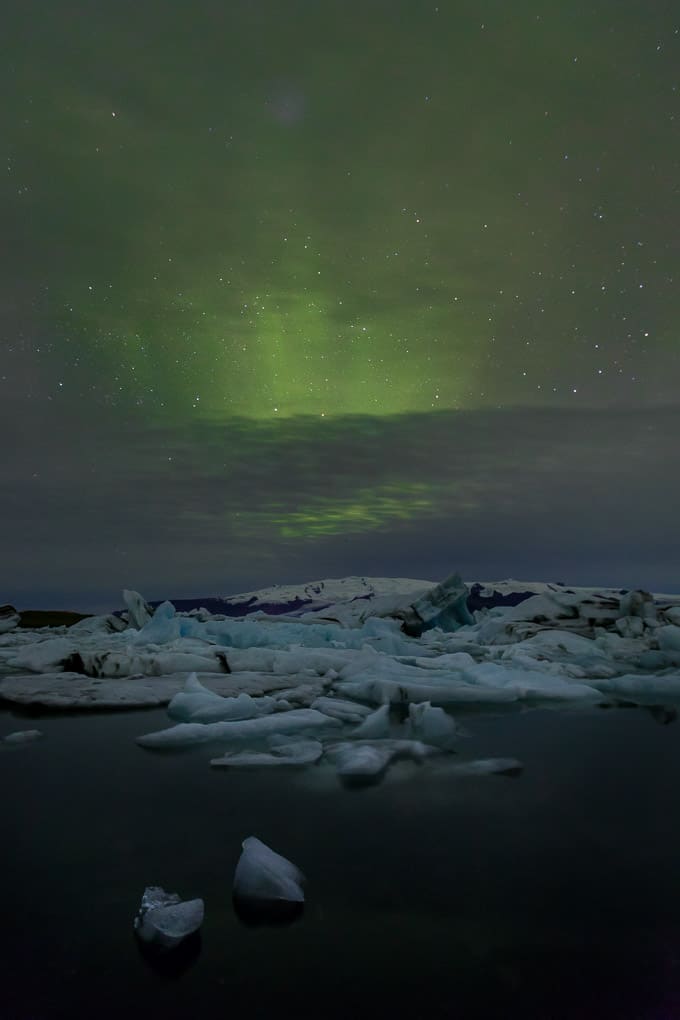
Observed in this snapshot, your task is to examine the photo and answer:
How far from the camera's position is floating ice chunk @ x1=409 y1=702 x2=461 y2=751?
4273mm

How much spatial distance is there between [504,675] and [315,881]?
16.3 ft

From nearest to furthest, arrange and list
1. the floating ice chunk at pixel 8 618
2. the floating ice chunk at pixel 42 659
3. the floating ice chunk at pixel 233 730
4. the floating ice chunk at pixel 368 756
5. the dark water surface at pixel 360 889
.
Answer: the dark water surface at pixel 360 889 < the floating ice chunk at pixel 368 756 < the floating ice chunk at pixel 233 730 < the floating ice chunk at pixel 42 659 < the floating ice chunk at pixel 8 618

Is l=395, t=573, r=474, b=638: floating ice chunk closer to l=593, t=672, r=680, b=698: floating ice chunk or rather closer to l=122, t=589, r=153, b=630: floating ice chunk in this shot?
l=122, t=589, r=153, b=630: floating ice chunk

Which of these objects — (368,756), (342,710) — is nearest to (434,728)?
(342,710)

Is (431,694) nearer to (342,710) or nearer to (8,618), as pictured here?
(342,710)

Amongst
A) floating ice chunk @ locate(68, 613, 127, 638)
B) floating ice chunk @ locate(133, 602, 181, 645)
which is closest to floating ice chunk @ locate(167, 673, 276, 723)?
floating ice chunk @ locate(133, 602, 181, 645)

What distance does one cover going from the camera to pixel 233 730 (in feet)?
14.1

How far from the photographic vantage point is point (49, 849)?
2354 mm

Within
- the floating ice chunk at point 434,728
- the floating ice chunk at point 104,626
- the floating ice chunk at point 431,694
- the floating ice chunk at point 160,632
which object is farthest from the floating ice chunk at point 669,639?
the floating ice chunk at point 104,626

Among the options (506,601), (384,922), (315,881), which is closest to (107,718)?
(315,881)

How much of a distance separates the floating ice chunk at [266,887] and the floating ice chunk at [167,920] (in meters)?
0.15

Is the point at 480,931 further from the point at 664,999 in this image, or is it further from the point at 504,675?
the point at 504,675

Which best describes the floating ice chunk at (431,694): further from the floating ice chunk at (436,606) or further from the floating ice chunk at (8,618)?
the floating ice chunk at (8,618)

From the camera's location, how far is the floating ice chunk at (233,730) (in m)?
4.12
